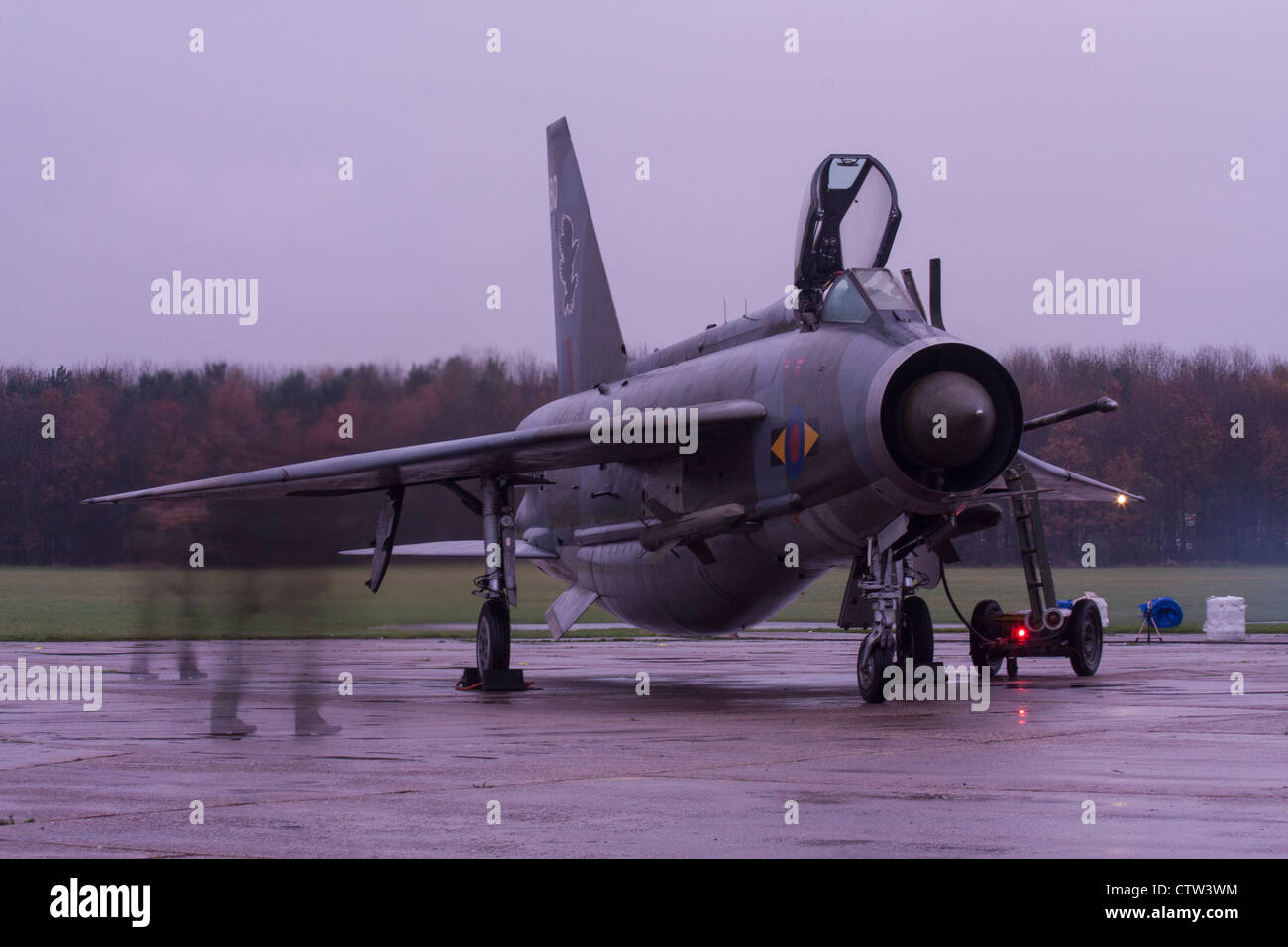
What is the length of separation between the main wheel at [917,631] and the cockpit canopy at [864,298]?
2611 millimetres

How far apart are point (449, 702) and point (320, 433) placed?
507 cm

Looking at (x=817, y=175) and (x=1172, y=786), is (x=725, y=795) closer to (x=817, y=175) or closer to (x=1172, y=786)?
(x=1172, y=786)

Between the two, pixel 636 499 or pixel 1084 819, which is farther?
pixel 636 499

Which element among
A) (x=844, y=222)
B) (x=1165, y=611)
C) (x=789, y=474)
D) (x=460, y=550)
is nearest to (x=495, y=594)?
(x=460, y=550)

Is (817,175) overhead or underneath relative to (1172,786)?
overhead

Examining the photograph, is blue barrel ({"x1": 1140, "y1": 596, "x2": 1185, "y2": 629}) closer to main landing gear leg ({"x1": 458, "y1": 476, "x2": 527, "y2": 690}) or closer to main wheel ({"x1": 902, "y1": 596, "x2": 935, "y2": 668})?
main wheel ({"x1": 902, "y1": 596, "x2": 935, "y2": 668})

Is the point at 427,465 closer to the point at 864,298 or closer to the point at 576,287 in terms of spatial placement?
the point at 864,298

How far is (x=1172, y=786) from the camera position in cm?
770

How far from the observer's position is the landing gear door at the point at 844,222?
14133 mm

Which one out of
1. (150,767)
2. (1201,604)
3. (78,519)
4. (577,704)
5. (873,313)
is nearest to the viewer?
(150,767)

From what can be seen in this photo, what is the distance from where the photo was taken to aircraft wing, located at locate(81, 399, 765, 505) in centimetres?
1534

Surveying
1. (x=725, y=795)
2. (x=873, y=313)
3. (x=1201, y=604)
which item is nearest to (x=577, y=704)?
(x=873, y=313)

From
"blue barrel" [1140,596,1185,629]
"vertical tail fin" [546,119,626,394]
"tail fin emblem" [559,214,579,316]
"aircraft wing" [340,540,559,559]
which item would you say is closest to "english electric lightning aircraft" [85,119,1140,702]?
"aircraft wing" [340,540,559,559]

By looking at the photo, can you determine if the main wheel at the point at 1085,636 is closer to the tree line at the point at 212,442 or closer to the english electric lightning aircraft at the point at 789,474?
the english electric lightning aircraft at the point at 789,474
